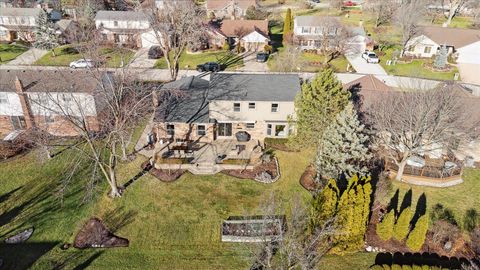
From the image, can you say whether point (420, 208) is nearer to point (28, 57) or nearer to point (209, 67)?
point (209, 67)

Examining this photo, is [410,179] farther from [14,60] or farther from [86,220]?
[14,60]

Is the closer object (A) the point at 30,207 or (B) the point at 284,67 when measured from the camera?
(A) the point at 30,207

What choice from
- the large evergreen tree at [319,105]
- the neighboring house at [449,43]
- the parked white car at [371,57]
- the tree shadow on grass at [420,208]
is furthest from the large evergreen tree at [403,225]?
the neighboring house at [449,43]

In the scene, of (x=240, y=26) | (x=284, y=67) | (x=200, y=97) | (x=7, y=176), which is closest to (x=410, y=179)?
(x=200, y=97)

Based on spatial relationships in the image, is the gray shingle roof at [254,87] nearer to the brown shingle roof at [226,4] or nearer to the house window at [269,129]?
the house window at [269,129]

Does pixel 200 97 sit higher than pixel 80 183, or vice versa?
pixel 200 97

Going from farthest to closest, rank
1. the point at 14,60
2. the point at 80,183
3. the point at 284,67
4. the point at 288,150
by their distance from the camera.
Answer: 1. the point at 14,60
2. the point at 284,67
3. the point at 288,150
4. the point at 80,183
